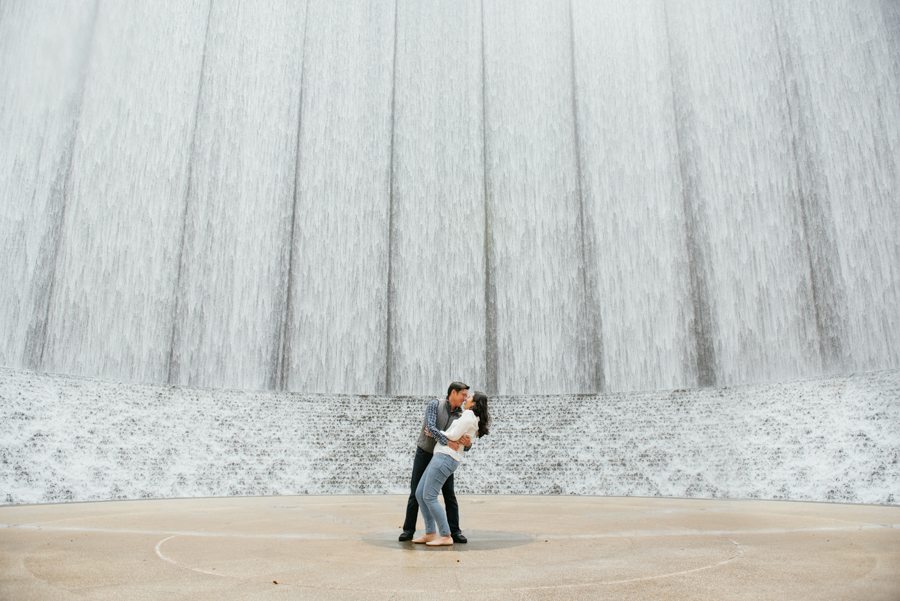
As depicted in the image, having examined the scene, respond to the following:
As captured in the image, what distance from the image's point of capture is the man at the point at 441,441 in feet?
10.1

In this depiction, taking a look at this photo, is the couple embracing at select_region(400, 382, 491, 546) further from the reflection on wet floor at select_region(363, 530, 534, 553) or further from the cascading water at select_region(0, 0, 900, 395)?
the cascading water at select_region(0, 0, 900, 395)

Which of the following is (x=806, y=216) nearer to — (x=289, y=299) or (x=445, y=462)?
(x=445, y=462)

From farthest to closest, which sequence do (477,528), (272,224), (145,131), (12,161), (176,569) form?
(272,224) → (145,131) → (12,161) → (477,528) → (176,569)

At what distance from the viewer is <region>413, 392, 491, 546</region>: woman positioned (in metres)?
2.99

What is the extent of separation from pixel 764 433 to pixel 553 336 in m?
3.98

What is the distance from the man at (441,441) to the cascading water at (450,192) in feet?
23.7

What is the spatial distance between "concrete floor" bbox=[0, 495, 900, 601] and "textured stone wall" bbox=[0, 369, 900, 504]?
80.7 inches

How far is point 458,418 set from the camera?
10.3 ft

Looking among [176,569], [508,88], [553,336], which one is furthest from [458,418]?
[508,88]

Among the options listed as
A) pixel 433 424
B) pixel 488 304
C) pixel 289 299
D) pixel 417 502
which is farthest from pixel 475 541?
pixel 289 299

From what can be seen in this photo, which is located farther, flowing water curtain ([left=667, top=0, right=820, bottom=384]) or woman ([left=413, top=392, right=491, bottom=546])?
flowing water curtain ([left=667, top=0, right=820, bottom=384])

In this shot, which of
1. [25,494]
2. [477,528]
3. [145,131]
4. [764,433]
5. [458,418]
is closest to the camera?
[458,418]

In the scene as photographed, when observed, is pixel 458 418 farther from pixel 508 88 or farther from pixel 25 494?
pixel 508 88

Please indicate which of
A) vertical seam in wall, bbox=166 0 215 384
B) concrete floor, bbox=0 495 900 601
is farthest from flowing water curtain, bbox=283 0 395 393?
concrete floor, bbox=0 495 900 601
